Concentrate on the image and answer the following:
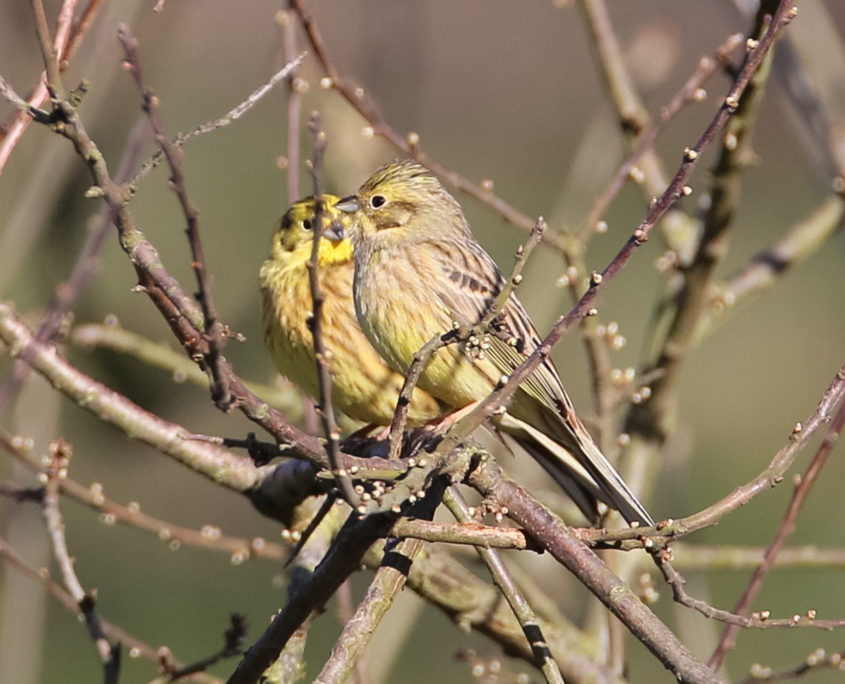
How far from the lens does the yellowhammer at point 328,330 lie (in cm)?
397

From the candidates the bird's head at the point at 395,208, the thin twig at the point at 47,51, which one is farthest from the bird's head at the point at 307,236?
the thin twig at the point at 47,51

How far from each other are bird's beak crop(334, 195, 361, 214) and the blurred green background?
380 millimetres

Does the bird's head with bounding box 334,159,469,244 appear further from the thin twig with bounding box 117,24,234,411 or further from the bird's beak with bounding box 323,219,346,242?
the thin twig with bounding box 117,24,234,411

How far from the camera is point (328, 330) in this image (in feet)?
13.7

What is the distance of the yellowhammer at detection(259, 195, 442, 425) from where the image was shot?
3.97 meters

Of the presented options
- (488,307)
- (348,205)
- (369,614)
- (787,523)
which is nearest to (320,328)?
(369,614)

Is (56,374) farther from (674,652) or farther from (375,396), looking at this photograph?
(674,652)

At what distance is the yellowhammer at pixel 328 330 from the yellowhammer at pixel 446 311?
19cm

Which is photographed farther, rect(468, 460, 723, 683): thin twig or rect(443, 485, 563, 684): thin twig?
rect(443, 485, 563, 684): thin twig

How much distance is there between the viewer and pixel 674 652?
1871 millimetres

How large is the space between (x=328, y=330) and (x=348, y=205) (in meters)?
0.43

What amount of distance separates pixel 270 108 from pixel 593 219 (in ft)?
29.7

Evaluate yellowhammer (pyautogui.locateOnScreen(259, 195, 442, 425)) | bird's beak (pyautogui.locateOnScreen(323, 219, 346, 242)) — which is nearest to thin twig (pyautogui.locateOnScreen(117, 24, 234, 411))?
yellowhammer (pyautogui.locateOnScreen(259, 195, 442, 425))

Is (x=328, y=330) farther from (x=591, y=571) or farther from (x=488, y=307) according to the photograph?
(x=591, y=571)
